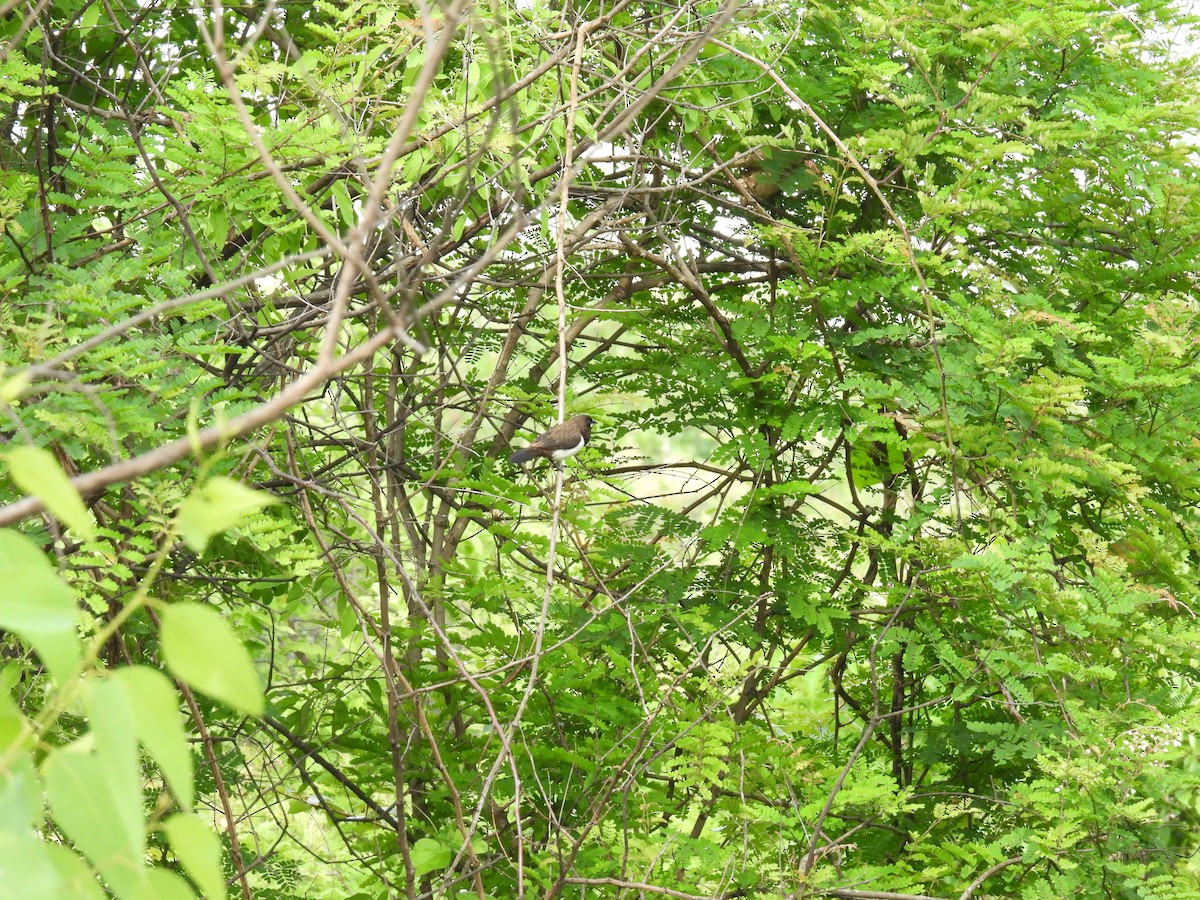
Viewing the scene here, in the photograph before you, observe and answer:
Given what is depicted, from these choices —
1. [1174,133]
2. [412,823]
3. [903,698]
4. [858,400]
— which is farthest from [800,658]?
[1174,133]

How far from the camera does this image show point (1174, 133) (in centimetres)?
346

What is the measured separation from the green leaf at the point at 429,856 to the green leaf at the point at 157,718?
2.42m

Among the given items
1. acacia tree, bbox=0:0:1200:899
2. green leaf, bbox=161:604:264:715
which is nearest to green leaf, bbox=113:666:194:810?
green leaf, bbox=161:604:264:715

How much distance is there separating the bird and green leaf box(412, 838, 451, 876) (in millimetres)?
1106

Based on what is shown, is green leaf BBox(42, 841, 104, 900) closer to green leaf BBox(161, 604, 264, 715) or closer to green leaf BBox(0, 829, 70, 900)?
green leaf BBox(0, 829, 70, 900)

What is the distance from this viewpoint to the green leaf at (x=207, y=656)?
2.23ft

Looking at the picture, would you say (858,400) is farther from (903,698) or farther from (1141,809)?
(1141,809)

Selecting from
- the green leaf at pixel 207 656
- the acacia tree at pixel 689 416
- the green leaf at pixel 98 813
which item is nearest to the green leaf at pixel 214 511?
the green leaf at pixel 207 656

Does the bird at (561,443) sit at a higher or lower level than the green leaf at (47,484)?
lower

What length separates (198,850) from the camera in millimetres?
700

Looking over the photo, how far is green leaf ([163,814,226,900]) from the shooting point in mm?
688

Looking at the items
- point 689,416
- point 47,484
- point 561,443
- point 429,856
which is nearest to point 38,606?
point 47,484

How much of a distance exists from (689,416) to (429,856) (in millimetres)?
1761

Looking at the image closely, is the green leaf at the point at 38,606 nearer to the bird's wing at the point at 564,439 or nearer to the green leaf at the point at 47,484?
the green leaf at the point at 47,484
